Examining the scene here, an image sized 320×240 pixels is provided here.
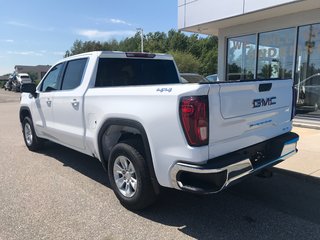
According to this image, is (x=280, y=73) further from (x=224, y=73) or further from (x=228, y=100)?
(x=228, y=100)

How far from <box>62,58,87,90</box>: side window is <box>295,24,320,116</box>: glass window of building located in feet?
25.6

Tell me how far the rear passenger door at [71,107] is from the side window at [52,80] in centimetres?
27

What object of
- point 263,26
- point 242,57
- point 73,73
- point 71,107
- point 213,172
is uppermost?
point 263,26

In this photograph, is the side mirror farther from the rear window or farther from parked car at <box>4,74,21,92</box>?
parked car at <box>4,74,21,92</box>

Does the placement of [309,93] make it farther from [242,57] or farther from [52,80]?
[52,80]

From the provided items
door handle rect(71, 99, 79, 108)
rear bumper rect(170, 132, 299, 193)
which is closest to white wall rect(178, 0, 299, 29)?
door handle rect(71, 99, 79, 108)

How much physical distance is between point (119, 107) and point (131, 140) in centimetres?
43

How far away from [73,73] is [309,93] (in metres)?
8.07

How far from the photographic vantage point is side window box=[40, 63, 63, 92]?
19.5 ft

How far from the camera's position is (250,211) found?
4.08 meters

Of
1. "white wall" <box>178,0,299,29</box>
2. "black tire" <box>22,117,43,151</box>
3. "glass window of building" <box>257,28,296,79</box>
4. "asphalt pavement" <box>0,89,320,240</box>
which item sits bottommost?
"asphalt pavement" <box>0,89,320,240</box>

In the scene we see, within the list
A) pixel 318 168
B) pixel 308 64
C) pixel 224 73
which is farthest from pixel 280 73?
pixel 318 168

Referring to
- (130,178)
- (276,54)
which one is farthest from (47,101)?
(276,54)

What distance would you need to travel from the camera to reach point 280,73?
1124 cm
